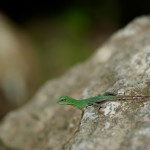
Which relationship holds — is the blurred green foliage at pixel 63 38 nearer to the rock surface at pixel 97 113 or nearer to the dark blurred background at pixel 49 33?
the dark blurred background at pixel 49 33

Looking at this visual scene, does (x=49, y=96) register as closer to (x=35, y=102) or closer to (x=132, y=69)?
(x=35, y=102)

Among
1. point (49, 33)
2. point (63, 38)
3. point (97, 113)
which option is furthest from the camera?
point (49, 33)

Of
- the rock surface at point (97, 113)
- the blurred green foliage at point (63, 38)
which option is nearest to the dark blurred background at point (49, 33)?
the blurred green foliage at point (63, 38)

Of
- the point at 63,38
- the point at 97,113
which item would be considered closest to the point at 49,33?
the point at 63,38

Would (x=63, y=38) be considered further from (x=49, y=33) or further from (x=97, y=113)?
(x=97, y=113)

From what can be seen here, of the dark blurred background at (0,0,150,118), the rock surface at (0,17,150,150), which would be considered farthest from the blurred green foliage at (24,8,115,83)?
the rock surface at (0,17,150,150)

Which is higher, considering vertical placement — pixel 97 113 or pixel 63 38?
pixel 63 38

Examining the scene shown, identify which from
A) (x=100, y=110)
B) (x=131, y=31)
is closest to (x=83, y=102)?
(x=100, y=110)
